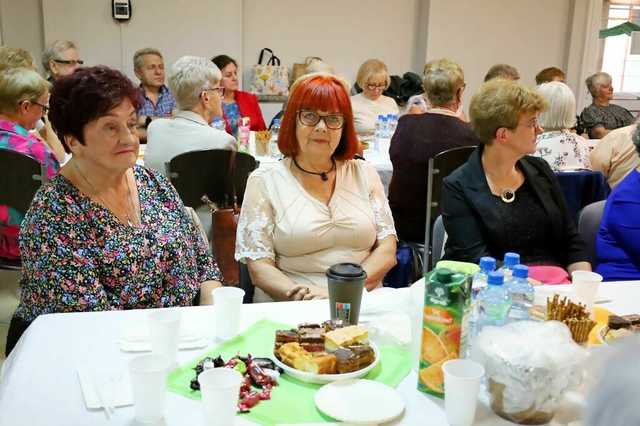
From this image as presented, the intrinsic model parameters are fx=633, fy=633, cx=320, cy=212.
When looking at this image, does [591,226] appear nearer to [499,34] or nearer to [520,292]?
[520,292]

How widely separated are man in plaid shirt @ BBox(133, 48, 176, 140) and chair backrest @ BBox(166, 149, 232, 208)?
224 centimetres

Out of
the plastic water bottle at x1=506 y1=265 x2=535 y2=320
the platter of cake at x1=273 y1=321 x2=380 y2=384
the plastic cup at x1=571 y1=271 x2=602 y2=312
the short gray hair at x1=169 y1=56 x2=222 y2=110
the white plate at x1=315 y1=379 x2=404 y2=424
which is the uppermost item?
the short gray hair at x1=169 y1=56 x2=222 y2=110

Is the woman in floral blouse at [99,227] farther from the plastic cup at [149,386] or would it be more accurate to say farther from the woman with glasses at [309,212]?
the plastic cup at [149,386]

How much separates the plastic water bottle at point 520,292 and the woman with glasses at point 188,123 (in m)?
2.13

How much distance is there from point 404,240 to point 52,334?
89.5 inches

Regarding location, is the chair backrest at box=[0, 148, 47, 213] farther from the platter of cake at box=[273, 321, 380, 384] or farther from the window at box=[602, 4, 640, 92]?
the window at box=[602, 4, 640, 92]

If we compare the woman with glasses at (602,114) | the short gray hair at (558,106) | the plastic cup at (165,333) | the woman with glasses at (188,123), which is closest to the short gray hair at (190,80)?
the woman with glasses at (188,123)

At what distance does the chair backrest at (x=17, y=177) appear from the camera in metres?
2.88

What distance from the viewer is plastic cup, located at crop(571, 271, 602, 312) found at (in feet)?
5.35

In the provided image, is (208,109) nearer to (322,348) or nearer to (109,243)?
(109,243)

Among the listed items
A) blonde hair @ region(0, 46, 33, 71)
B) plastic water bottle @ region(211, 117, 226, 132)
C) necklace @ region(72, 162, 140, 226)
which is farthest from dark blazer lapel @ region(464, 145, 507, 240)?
blonde hair @ region(0, 46, 33, 71)

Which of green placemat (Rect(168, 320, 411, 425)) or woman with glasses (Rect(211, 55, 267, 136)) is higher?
woman with glasses (Rect(211, 55, 267, 136))

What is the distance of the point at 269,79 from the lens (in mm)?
6504

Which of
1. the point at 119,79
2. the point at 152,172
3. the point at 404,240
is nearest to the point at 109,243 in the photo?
the point at 152,172
